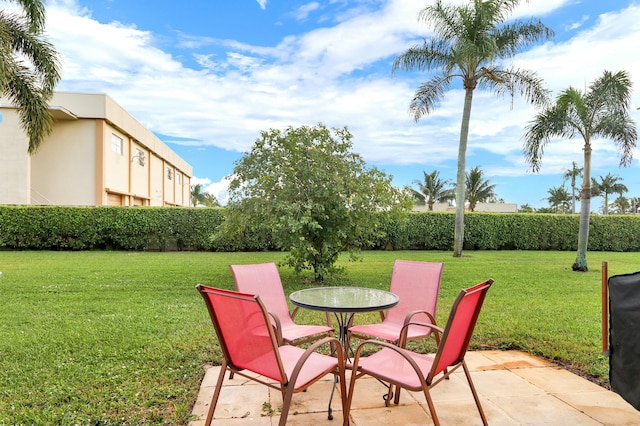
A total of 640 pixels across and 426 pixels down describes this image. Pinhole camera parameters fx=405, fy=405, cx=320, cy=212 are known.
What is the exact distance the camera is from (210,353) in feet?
14.0

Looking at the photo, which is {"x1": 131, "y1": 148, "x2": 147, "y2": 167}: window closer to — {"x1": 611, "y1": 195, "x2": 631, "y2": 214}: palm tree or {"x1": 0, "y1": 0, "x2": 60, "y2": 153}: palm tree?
{"x1": 0, "y1": 0, "x2": 60, "y2": 153}: palm tree

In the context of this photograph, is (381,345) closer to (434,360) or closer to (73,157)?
(434,360)

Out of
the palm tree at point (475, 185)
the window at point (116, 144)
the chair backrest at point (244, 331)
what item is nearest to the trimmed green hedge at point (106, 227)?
the window at point (116, 144)

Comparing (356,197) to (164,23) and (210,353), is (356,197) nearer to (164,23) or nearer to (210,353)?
(210,353)

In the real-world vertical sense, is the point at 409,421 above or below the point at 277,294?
below

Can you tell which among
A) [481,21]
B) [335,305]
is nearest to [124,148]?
[481,21]

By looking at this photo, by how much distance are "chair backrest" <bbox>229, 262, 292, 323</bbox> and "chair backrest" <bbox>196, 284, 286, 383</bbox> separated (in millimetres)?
1108

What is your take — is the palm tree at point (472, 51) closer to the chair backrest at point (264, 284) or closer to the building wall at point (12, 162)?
the chair backrest at point (264, 284)

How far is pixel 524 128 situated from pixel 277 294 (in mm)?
11939

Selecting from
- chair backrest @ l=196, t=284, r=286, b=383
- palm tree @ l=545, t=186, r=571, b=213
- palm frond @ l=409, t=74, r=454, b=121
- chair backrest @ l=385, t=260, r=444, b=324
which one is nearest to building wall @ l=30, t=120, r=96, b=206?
palm frond @ l=409, t=74, r=454, b=121

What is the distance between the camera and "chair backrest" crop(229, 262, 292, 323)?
3816 millimetres

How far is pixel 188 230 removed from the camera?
655 inches

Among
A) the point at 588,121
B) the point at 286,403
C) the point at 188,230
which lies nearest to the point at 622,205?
the point at 588,121

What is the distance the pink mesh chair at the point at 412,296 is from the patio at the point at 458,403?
1.69 ft
